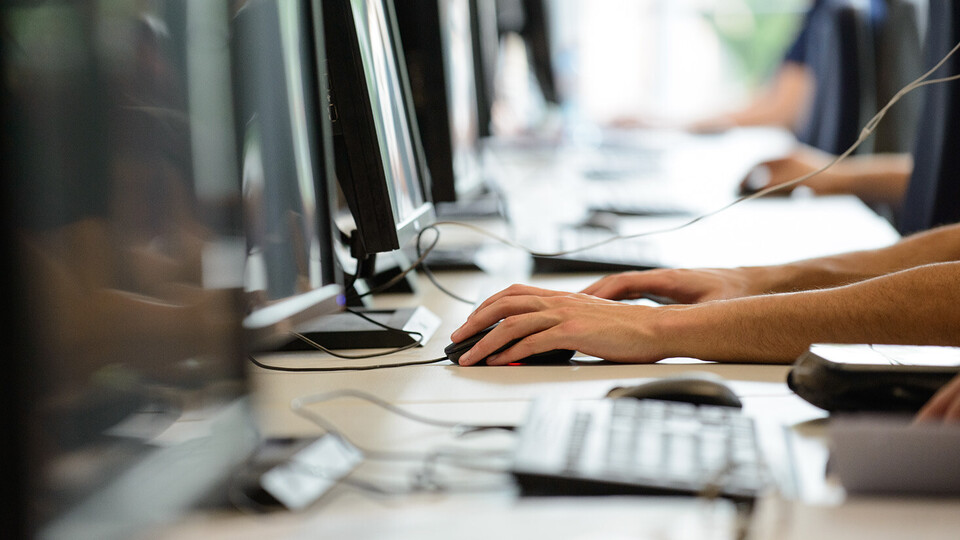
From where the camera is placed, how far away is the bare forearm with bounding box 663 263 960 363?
2.83 feet

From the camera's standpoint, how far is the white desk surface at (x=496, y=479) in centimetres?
49

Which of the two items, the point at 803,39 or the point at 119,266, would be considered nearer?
the point at 119,266

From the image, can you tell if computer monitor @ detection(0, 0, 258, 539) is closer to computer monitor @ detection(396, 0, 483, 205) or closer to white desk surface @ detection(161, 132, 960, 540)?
white desk surface @ detection(161, 132, 960, 540)

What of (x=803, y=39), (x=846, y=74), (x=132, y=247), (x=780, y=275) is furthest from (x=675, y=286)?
(x=803, y=39)

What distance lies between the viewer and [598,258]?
56.1 inches

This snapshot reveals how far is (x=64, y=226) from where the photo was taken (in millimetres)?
432

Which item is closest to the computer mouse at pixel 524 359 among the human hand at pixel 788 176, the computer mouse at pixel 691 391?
the computer mouse at pixel 691 391

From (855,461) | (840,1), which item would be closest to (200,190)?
(855,461)

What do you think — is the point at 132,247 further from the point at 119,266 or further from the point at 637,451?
the point at 637,451

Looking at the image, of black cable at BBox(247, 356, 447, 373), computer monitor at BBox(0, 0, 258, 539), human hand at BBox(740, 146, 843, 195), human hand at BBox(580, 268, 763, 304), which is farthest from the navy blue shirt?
computer monitor at BBox(0, 0, 258, 539)

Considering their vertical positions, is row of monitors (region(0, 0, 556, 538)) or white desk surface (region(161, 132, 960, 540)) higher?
row of monitors (region(0, 0, 556, 538))

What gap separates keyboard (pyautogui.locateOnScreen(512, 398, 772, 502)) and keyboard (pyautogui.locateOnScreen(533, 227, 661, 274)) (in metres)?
0.74

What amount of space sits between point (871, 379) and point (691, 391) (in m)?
0.13

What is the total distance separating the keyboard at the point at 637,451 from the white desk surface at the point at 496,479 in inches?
0.5
